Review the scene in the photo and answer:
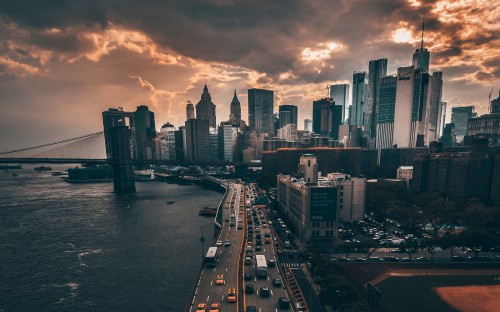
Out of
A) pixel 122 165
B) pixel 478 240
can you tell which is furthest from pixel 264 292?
pixel 122 165

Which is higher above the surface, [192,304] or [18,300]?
[192,304]

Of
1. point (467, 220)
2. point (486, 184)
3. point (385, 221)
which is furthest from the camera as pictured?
point (486, 184)

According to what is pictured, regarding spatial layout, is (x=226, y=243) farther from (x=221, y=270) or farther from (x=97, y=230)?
(x=97, y=230)

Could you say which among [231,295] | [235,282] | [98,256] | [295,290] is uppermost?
[231,295]

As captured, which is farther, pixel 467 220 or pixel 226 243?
pixel 467 220

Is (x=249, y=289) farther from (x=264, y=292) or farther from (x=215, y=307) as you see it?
(x=215, y=307)

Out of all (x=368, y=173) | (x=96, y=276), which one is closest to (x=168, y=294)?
(x=96, y=276)

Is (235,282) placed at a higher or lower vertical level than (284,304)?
lower

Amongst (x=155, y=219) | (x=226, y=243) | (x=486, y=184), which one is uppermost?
(x=486, y=184)

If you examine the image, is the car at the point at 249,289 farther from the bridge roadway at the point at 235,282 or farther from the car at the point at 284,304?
the car at the point at 284,304

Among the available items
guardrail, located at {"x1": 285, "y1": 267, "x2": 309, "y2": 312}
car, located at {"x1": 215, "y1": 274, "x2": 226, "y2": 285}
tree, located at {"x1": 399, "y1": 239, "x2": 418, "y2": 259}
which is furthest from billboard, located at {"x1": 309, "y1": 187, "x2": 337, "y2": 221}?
car, located at {"x1": 215, "y1": 274, "x2": 226, "y2": 285}
